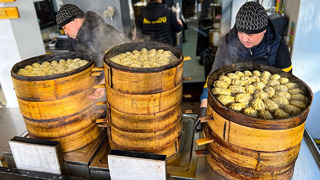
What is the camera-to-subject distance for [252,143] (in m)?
1.50

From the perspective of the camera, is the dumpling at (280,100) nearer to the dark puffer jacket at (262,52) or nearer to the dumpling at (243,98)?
the dumpling at (243,98)

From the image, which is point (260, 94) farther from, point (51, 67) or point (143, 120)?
point (51, 67)

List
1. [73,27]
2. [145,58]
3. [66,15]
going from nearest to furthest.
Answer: [145,58] → [66,15] → [73,27]

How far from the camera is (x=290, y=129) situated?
143 centimetres

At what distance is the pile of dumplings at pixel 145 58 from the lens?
2021 mm

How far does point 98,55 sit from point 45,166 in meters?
1.51

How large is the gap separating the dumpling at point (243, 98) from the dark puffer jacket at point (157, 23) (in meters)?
3.26

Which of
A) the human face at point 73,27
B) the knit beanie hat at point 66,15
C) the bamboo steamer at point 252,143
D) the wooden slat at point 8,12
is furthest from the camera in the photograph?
the wooden slat at point 8,12

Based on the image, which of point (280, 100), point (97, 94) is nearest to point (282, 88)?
point (280, 100)

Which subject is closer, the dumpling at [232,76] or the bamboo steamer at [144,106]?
the bamboo steamer at [144,106]

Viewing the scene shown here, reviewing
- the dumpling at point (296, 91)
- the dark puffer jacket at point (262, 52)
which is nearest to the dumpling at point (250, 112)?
the dumpling at point (296, 91)

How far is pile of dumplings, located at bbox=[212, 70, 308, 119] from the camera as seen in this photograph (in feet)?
5.28

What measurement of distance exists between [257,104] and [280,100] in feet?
0.71

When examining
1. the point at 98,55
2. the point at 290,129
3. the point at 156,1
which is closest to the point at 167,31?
the point at 156,1
